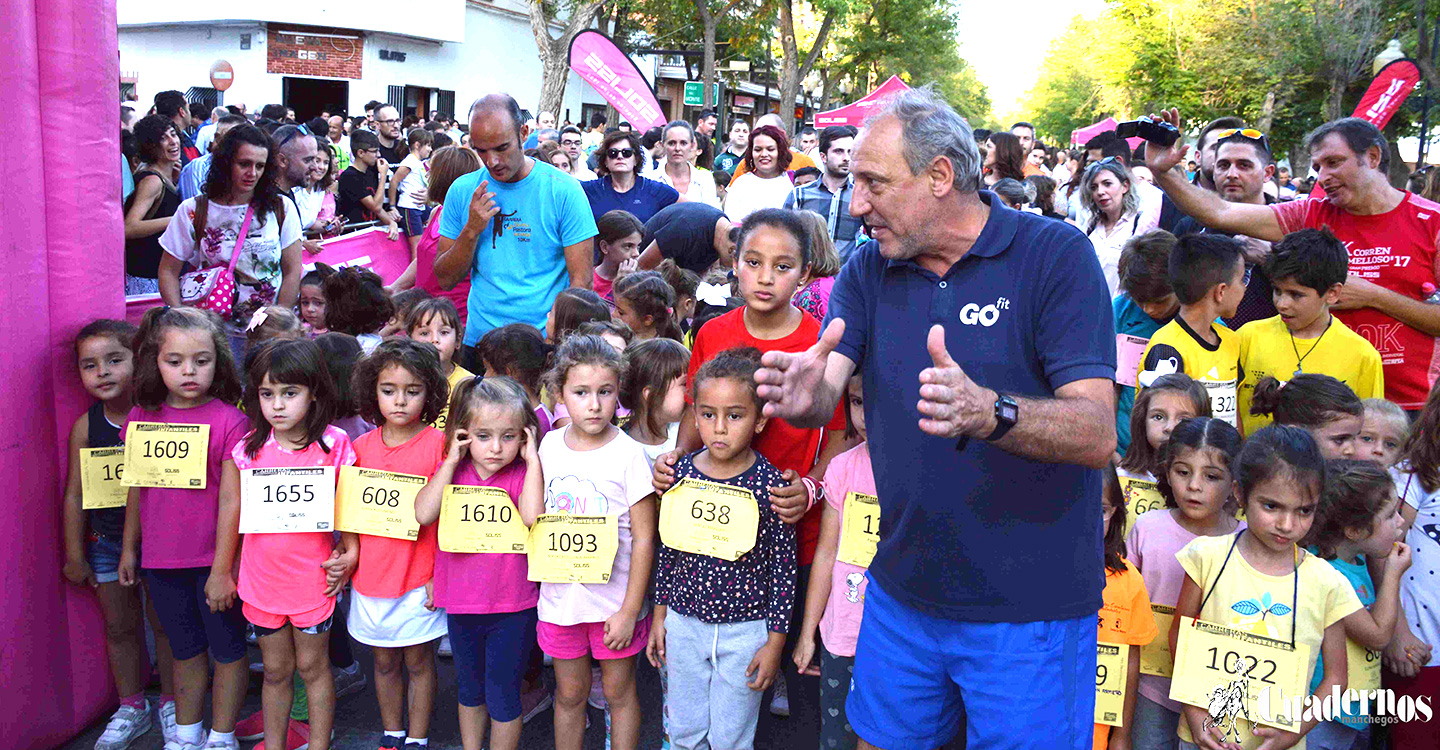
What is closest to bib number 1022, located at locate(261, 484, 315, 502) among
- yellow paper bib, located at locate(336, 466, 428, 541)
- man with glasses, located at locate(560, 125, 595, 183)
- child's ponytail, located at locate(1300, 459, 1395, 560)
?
yellow paper bib, located at locate(336, 466, 428, 541)

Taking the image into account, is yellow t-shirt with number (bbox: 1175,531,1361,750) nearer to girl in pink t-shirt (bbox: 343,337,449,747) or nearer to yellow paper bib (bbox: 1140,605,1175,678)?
yellow paper bib (bbox: 1140,605,1175,678)

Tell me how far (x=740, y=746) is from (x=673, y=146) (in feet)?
19.8

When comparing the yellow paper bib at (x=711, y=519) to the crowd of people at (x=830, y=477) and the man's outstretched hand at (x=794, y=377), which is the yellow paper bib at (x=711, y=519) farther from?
the man's outstretched hand at (x=794, y=377)

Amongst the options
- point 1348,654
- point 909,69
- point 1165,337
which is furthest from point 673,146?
point 909,69

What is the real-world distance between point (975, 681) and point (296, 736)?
8.93ft

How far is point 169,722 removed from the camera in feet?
12.7

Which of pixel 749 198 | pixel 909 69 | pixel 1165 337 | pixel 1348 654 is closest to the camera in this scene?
pixel 1348 654

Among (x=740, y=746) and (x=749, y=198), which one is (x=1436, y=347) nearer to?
(x=740, y=746)

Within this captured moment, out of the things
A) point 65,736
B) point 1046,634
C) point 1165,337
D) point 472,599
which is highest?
point 1165,337

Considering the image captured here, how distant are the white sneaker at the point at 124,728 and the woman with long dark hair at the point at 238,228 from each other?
1800 millimetres

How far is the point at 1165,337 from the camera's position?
4.30 metres

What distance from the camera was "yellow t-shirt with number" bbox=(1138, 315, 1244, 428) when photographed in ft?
13.8

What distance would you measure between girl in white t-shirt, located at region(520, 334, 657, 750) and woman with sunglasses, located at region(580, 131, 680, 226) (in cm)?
366

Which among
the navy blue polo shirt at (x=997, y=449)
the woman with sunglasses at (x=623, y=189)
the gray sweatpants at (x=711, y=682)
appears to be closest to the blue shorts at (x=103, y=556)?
the gray sweatpants at (x=711, y=682)
